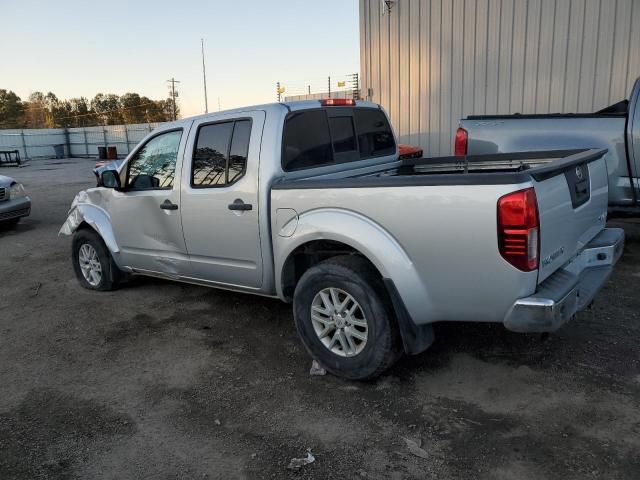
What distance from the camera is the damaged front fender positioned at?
17.5 ft

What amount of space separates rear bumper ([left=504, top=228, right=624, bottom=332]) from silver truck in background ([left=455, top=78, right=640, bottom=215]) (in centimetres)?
281

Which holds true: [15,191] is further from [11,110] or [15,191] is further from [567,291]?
[11,110]

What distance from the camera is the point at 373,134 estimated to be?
15.7 feet

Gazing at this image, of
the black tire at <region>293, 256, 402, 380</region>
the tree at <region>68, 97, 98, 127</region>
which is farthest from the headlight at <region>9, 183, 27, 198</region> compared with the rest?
the tree at <region>68, 97, 98, 127</region>

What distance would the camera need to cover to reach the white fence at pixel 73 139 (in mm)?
37531

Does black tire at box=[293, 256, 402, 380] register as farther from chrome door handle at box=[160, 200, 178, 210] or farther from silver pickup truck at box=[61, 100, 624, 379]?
chrome door handle at box=[160, 200, 178, 210]

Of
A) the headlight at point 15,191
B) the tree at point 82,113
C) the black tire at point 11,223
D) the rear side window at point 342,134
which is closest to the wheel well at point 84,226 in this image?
the rear side window at point 342,134

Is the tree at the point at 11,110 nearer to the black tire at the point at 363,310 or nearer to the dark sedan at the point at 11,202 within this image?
the dark sedan at the point at 11,202

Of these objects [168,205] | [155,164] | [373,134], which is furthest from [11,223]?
[373,134]

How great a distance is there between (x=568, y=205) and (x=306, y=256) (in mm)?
1764

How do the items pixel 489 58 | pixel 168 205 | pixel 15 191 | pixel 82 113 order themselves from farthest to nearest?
1. pixel 82 113
2. pixel 15 191
3. pixel 489 58
4. pixel 168 205

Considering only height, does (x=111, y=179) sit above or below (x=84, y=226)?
above

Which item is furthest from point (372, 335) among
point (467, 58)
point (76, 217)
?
point (467, 58)

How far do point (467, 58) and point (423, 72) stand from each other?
0.84 meters
